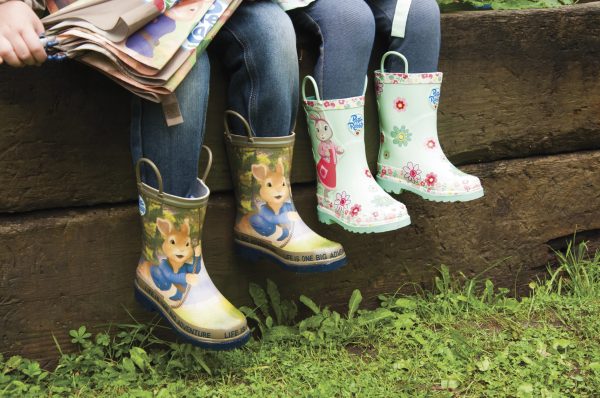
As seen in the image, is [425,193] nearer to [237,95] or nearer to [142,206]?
[237,95]

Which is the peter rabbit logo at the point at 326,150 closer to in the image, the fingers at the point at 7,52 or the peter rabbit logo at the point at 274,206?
the peter rabbit logo at the point at 274,206

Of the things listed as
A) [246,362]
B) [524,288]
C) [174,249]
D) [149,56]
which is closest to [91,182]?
[174,249]

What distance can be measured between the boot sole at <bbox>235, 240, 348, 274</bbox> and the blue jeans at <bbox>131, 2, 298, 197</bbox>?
0.29m

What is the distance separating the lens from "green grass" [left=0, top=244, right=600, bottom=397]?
2.06 meters

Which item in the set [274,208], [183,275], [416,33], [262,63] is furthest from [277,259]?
[416,33]

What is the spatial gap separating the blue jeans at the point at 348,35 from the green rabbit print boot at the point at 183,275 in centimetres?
45

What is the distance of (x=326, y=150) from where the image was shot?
2.13 m

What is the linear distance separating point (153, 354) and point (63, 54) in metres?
0.86

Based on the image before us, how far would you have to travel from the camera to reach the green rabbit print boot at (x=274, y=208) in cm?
201

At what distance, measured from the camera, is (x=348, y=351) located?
2273mm

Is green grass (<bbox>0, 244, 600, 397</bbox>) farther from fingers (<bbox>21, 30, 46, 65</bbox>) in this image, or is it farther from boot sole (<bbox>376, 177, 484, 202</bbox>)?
fingers (<bbox>21, 30, 46, 65</bbox>)

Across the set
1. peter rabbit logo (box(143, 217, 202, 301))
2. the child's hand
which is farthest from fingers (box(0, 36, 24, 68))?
peter rabbit logo (box(143, 217, 202, 301))

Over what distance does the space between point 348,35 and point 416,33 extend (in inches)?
8.4

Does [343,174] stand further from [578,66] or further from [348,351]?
[578,66]
